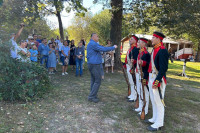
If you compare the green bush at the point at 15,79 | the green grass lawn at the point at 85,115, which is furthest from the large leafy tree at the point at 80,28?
the green bush at the point at 15,79

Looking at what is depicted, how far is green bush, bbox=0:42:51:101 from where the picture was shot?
4.84 m

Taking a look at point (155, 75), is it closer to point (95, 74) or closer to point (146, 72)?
point (146, 72)

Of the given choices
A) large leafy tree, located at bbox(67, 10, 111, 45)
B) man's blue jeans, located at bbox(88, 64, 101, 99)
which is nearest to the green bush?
man's blue jeans, located at bbox(88, 64, 101, 99)

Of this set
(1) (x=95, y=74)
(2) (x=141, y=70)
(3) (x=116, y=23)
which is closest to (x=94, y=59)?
(1) (x=95, y=74)

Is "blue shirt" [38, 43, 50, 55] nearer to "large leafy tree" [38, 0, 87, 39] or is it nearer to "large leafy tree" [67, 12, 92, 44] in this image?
"large leafy tree" [38, 0, 87, 39]

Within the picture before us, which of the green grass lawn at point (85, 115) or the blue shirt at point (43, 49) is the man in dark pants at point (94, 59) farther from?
the blue shirt at point (43, 49)

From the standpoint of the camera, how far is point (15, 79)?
496cm

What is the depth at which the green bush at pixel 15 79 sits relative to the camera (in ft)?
15.9

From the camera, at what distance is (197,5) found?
8.95 m

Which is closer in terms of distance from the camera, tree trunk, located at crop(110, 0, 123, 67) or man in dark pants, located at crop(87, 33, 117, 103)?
man in dark pants, located at crop(87, 33, 117, 103)

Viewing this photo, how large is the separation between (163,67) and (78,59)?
20.2 ft

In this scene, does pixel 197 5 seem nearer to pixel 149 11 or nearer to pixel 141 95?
pixel 149 11

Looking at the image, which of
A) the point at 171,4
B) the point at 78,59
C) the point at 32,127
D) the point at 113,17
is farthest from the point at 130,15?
the point at 32,127

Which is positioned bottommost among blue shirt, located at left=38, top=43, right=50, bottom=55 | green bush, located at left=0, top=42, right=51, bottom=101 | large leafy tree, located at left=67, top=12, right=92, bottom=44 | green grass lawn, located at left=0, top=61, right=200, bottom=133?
green grass lawn, located at left=0, top=61, right=200, bottom=133
